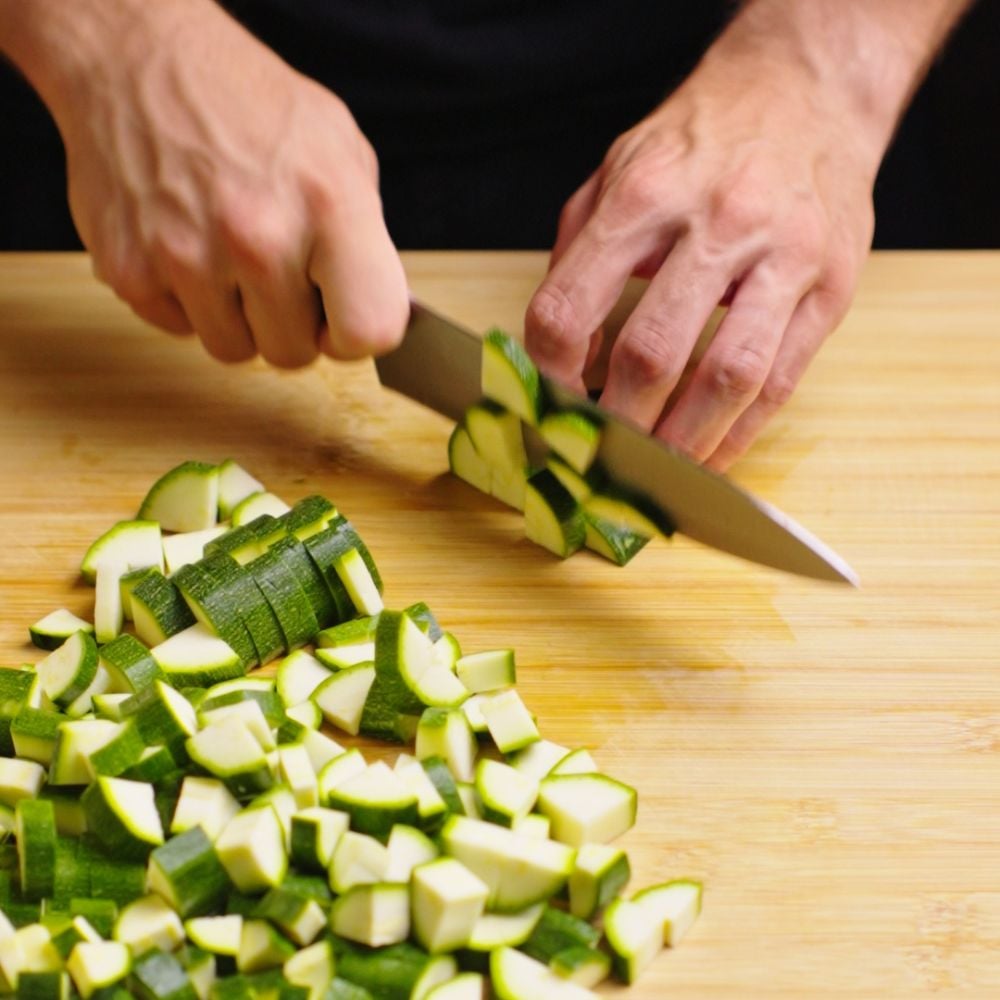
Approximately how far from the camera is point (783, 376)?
2816 millimetres

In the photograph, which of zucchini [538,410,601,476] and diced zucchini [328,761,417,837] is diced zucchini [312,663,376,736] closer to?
diced zucchini [328,761,417,837]

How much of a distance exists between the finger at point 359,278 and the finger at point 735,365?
0.57m

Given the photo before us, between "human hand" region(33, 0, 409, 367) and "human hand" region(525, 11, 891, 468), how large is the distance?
392mm

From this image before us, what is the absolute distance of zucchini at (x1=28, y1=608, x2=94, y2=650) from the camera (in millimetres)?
2490

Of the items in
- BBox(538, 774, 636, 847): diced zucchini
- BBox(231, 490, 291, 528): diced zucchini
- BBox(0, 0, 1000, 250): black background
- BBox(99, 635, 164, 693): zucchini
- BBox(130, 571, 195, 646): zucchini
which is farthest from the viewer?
BBox(0, 0, 1000, 250): black background

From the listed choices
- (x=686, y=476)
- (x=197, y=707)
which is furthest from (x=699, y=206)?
(x=197, y=707)

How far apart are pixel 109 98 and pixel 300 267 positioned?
23.2 inches

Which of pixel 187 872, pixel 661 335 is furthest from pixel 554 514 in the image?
pixel 187 872

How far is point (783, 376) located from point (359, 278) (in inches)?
34.6

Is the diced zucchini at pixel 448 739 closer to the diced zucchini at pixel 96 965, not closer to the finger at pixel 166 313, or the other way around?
the diced zucchini at pixel 96 965

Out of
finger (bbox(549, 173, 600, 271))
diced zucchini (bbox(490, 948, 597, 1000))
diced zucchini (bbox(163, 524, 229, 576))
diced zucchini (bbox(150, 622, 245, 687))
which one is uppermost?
finger (bbox(549, 173, 600, 271))

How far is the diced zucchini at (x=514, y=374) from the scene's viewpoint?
2.55 m

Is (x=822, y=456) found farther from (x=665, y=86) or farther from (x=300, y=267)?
(x=665, y=86)

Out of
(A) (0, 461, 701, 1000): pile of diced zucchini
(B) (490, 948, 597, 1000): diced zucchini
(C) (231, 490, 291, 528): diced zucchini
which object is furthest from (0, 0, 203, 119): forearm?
(B) (490, 948, 597, 1000): diced zucchini
